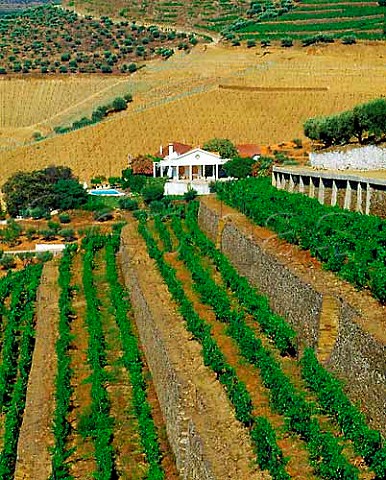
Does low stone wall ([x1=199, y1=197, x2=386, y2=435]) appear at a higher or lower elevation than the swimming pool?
higher

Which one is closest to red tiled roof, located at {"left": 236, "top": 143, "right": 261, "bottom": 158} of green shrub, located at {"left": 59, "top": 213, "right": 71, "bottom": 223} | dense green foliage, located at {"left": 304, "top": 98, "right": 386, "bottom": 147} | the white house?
the white house

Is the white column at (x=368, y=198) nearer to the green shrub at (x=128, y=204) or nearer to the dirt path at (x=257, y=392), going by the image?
the dirt path at (x=257, y=392)

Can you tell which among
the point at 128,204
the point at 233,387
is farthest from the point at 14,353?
the point at 128,204

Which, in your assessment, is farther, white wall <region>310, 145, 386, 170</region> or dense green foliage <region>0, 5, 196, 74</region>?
dense green foliage <region>0, 5, 196, 74</region>

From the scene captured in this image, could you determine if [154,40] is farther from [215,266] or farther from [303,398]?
[303,398]

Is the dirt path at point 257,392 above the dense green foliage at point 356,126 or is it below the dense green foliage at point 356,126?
below

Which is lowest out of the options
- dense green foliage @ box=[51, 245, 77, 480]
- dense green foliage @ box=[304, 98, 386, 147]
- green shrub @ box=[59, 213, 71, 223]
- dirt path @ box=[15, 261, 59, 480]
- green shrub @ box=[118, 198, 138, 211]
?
green shrub @ box=[59, 213, 71, 223]

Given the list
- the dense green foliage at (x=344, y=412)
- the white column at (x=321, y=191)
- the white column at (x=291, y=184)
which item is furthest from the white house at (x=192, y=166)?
the dense green foliage at (x=344, y=412)

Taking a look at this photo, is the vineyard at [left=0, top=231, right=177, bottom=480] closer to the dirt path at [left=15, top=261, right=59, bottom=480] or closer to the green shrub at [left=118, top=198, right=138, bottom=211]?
the dirt path at [left=15, top=261, right=59, bottom=480]
